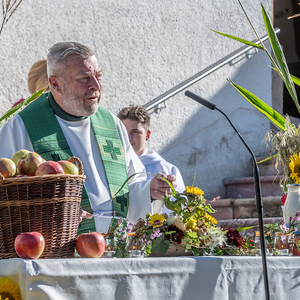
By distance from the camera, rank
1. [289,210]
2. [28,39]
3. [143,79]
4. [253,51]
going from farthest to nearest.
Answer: [253,51]
[143,79]
[28,39]
[289,210]

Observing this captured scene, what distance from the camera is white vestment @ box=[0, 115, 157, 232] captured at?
2.72m

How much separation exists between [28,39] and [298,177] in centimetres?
290

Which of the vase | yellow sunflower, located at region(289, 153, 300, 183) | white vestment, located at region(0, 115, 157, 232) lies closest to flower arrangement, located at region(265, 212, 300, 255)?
the vase

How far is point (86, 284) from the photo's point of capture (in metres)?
1.53

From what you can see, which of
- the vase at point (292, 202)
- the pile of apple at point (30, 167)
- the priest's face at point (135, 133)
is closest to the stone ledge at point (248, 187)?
the priest's face at point (135, 133)

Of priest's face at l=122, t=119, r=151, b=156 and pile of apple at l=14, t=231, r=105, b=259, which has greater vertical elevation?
priest's face at l=122, t=119, r=151, b=156

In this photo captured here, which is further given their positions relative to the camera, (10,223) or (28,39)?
(28,39)

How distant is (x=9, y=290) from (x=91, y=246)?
0.31 m

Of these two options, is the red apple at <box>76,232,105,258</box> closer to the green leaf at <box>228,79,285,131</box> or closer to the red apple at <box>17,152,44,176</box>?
the red apple at <box>17,152,44,176</box>

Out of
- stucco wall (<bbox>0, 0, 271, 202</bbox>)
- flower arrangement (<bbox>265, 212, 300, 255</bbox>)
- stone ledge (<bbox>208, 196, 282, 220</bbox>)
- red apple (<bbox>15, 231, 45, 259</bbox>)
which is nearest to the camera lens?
red apple (<bbox>15, 231, 45, 259</bbox>)

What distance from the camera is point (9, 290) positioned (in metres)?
1.45

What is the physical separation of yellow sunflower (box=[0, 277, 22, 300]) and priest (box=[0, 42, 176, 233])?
113cm

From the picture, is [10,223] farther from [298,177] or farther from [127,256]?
[298,177]

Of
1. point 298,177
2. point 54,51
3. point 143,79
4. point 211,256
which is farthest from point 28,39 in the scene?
point 211,256
